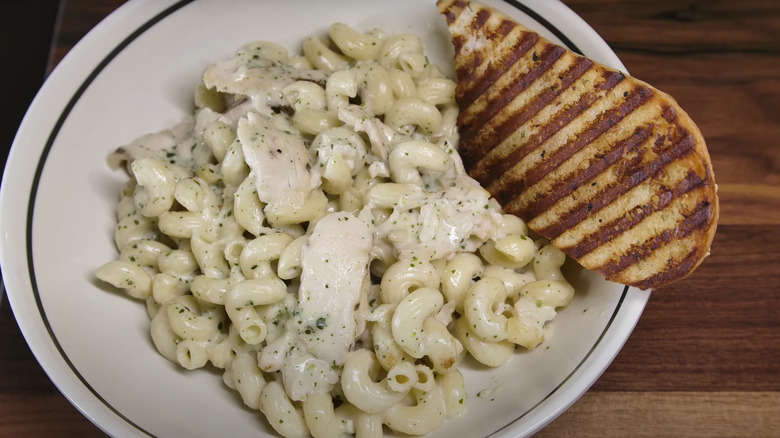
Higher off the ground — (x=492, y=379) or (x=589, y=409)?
(x=492, y=379)

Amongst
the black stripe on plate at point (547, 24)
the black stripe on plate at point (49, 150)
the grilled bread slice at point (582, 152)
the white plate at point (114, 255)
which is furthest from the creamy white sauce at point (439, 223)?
the black stripe on plate at point (49, 150)

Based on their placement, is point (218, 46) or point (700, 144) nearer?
point (700, 144)

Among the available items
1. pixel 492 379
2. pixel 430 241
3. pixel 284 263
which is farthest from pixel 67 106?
pixel 492 379

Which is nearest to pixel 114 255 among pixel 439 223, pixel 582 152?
pixel 439 223

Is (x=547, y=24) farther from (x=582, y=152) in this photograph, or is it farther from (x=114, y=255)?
(x=114, y=255)

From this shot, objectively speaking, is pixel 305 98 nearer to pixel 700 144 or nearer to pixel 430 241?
pixel 430 241

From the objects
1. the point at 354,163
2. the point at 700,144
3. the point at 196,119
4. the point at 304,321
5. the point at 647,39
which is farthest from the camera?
the point at 647,39

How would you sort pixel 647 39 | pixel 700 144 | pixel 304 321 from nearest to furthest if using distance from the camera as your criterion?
pixel 700 144, pixel 304 321, pixel 647 39
